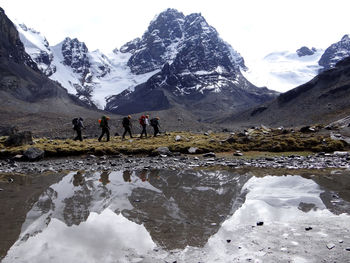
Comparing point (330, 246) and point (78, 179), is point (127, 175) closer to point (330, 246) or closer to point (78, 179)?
point (78, 179)

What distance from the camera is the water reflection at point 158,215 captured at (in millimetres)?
7373

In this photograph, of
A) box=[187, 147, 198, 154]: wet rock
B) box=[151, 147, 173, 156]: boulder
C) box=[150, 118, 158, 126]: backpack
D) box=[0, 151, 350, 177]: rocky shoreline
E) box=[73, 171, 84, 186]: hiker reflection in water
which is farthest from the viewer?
box=[150, 118, 158, 126]: backpack

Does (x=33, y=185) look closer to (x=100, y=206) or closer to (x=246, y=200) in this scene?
(x=100, y=206)

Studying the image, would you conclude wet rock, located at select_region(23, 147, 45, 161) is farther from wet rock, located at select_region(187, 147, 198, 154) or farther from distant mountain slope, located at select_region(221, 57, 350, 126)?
distant mountain slope, located at select_region(221, 57, 350, 126)

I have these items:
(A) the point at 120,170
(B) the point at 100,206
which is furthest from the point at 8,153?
(B) the point at 100,206

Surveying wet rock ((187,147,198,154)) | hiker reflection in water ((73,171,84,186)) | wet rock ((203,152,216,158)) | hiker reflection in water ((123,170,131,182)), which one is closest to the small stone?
hiker reflection in water ((123,170,131,182))

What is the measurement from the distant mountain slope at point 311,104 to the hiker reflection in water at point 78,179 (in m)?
116

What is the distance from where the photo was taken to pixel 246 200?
437 inches

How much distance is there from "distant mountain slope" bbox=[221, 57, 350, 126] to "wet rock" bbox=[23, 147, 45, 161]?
114m

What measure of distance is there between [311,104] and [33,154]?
145 m

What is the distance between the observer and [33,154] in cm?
2230

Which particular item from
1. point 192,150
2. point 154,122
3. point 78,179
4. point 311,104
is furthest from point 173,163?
point 311,104

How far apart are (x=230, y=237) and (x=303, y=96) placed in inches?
6545

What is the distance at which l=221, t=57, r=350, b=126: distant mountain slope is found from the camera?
128750 millimetres
